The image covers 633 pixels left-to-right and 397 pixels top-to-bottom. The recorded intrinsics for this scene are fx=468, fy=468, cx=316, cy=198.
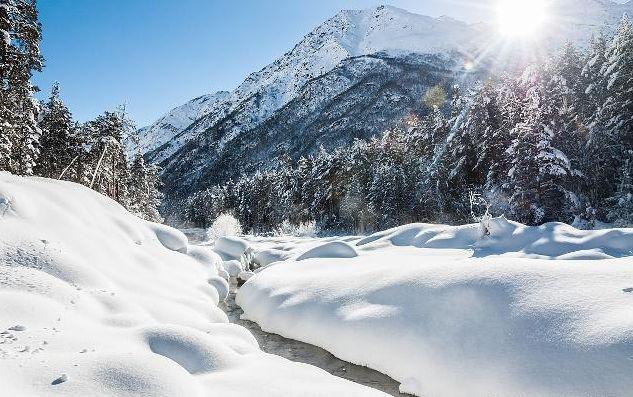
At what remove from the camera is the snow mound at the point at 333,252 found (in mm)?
16547

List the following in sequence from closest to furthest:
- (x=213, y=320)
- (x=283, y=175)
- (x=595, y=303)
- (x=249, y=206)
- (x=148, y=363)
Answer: (x=148, y=363)
(x=595, y=303)
(x=213, y=320)
(x=283, y=175)
(x=249, y=206)

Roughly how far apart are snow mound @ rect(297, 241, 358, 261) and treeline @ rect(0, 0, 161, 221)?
8257 millimetres

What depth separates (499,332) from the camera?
276 inches

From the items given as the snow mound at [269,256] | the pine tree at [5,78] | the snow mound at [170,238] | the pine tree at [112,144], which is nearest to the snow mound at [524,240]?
the snow mound at [269,256]

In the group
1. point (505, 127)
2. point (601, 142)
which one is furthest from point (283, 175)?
point (601, 142)

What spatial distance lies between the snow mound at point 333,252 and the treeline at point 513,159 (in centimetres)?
697

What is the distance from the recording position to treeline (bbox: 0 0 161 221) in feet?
59.7

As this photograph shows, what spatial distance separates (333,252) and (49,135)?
105ft

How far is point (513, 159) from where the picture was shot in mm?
29938

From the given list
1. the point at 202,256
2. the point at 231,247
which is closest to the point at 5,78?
the point at 202,256

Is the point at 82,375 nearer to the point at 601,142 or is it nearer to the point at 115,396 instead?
the point at 115,396

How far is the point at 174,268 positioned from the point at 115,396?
9256 millimetres

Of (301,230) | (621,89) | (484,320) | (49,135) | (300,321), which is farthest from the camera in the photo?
(301,230)

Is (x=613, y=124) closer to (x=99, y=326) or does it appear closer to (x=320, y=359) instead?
(x=320, y=359)
